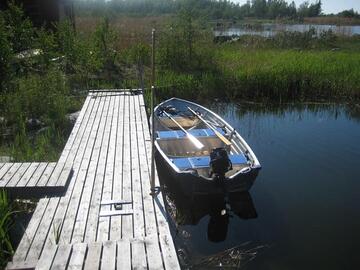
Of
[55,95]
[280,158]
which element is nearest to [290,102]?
[280,158]

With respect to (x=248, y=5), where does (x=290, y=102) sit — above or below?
below

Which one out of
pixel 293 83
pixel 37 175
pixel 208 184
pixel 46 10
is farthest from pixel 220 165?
pixel 46 10

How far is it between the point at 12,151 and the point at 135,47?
9548 mm

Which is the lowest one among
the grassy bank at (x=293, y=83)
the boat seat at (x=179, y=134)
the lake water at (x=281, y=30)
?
the boat seat at (x=179, y=134)

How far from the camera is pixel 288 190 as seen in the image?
285 inches

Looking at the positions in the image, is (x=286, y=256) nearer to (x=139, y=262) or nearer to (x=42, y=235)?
(x=139, y=262)

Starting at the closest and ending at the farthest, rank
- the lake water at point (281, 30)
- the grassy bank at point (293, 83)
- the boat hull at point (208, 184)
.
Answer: the boat hull at point (208, 184), the grassy bank at point (293, 83), the lake water at point (281, 30)

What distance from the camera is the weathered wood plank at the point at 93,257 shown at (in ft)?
10.7

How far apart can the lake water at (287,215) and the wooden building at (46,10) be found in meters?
11.1

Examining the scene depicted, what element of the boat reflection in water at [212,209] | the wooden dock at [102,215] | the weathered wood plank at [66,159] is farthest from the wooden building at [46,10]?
the boat reflection in water at [212,209]

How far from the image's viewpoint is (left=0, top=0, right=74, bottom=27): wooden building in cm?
1582

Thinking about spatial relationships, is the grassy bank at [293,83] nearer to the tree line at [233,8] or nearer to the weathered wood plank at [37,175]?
the weathered wood plank at [37,175]

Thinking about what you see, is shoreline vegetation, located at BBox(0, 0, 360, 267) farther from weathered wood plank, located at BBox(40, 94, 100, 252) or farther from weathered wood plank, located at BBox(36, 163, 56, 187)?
weathered wood plank, located at BBox(36, 163, 56, 187)

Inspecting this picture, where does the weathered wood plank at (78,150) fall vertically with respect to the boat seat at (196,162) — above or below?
above
